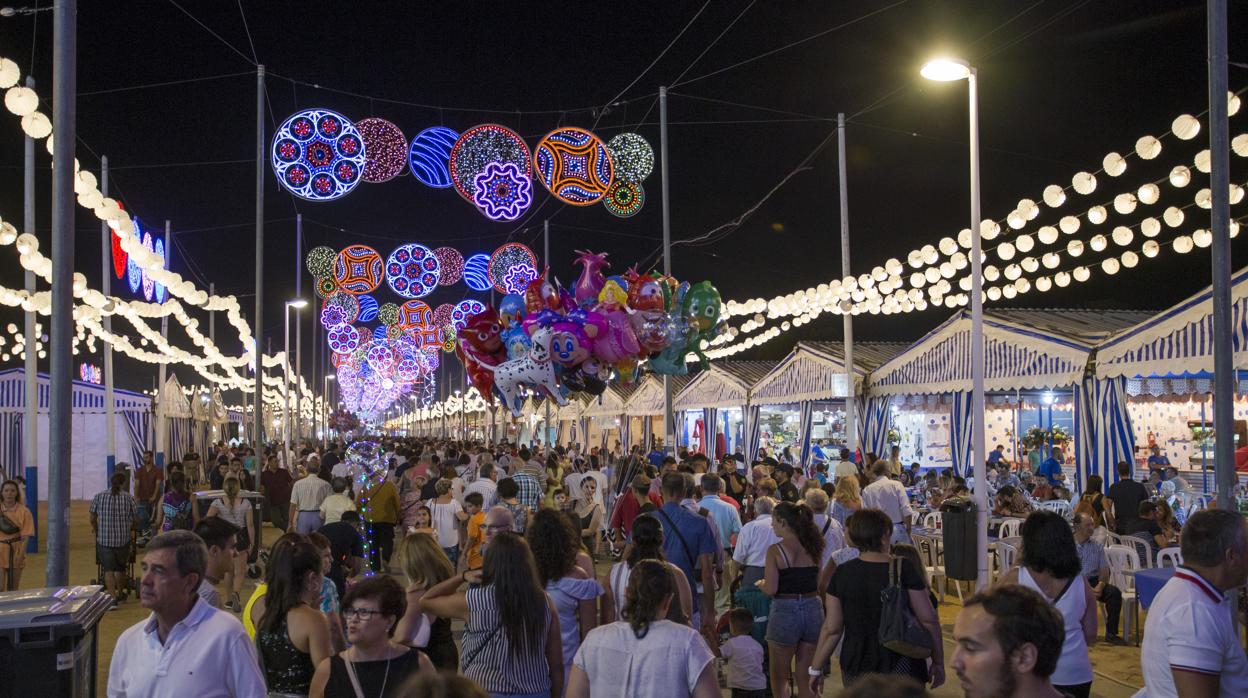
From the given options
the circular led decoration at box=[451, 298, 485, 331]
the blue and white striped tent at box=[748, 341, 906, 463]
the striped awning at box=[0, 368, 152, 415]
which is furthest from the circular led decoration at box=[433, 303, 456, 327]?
the striped awning at box=[0, 368, 152, 415]

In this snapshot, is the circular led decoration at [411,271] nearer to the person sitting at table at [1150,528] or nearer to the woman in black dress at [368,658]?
the person sitting at table at [1150,528]

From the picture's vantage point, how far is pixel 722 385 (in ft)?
92.9

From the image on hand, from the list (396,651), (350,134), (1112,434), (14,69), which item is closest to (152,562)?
(396,651)

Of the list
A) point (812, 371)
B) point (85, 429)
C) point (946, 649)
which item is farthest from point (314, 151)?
point (85, 429)

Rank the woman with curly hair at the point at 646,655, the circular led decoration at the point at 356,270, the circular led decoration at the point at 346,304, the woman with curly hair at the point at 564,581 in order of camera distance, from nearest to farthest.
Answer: the woman with curly hair at the point at 646,655
the woman with curly hair at the point at 564,581
the circular led decoration at the point at 356,270
the circular led decoration at the point at 346,304

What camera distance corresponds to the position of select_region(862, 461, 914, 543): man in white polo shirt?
10930mm

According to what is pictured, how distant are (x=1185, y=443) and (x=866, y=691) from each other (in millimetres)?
18825

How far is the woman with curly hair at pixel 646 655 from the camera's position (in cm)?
359

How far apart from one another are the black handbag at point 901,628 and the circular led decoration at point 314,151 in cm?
890

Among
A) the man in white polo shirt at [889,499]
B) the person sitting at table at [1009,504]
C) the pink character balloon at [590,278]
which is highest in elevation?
the pink character balloon at [590,278]

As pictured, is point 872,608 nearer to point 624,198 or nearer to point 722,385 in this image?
point 624,198

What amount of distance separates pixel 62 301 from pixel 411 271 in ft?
34.3

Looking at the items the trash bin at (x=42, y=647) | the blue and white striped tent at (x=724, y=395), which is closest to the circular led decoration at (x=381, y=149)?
the trash bin at (x=42, y=647)

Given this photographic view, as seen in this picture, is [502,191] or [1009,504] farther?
[1009,504]
